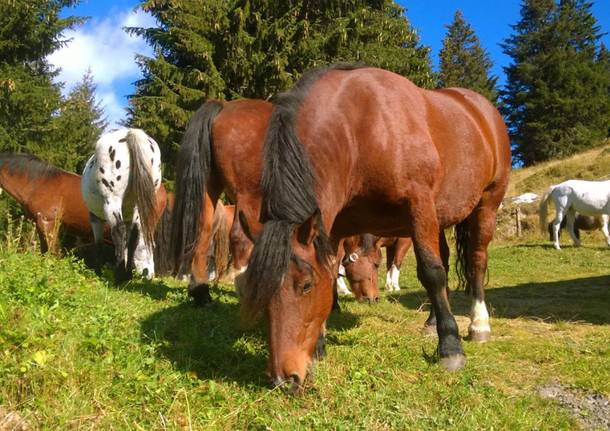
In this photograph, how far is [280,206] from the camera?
2.86 metres

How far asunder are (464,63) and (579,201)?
36.9 meters

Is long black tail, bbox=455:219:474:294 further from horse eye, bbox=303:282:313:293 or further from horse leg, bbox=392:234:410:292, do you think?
horse leg, bbox=392:234:410:292

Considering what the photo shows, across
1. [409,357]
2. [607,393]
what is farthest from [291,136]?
[607,393]

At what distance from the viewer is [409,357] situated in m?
3.65

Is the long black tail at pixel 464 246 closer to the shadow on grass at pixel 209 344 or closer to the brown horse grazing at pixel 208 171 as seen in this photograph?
the brown horse grazing at pixel 208 171

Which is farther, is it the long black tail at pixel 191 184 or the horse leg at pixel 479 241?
the horse leg at pixel 479 241

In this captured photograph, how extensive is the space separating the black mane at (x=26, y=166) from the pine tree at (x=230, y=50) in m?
6.76

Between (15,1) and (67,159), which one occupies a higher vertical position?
(15,1)

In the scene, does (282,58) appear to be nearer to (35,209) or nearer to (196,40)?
(196,40)

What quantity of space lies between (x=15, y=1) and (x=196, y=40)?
4996 mm

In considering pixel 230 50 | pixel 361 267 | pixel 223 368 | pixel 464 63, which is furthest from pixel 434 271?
pixel 464 63

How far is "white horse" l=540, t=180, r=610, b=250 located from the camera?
50.3 feet

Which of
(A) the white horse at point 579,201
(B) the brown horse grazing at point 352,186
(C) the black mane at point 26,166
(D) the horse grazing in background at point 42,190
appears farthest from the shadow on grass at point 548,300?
(A) the white horse at point 579,201

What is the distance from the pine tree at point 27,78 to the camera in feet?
45.5
